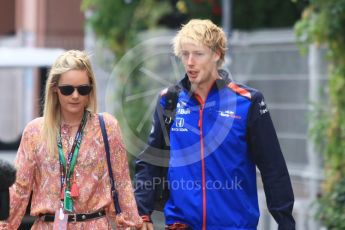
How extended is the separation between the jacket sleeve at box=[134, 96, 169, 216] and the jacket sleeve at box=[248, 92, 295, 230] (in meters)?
0.54

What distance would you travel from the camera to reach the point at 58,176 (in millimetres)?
5465

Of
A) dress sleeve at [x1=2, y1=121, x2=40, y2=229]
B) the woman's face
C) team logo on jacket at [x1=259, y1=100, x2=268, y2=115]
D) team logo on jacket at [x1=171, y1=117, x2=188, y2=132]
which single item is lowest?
dress sleeve at [x1=2, y1=121, x2=40, y2=229]

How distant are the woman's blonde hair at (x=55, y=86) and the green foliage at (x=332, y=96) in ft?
15.7

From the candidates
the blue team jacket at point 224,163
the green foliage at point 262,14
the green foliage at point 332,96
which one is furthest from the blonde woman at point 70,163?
the green foliage at point 262,14

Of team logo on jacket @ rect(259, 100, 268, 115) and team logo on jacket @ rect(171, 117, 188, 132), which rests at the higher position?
team logo on jacket @ rect(259, 100, 268, 115)

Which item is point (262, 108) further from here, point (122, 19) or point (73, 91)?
point (122, 19)

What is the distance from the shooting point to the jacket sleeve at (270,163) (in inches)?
→ 229

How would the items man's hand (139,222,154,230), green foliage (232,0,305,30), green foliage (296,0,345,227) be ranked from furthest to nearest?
green foliage (232,0,305,30) < green foliage (296,0,345,227) < man's hand (139,222,154,230)

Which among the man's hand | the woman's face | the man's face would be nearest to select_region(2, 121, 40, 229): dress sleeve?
the woman's face

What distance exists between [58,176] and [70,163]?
0.31ft

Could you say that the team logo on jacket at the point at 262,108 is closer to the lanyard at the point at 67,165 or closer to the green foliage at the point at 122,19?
the lanyard at the point at 67,165

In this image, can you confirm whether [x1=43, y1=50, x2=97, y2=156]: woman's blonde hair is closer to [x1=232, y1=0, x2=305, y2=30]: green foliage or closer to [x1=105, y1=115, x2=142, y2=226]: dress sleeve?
[x1=105, y1=115, x2=142, y2=226]: dress sleeve

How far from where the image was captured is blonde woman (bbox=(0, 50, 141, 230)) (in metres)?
5.46

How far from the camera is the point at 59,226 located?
540 cm
